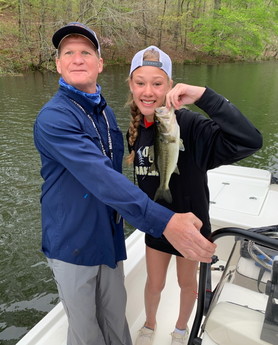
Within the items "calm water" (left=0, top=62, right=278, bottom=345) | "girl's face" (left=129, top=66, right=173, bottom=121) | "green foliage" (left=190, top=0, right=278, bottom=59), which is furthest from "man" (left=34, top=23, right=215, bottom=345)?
"green foliage" (left=190, top=0, right=278, bottom=59)

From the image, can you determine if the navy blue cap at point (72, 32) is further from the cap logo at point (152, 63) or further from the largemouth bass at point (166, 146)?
the largemouth bass at point (166, 146)

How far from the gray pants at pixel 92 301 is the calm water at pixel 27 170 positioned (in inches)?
90.2

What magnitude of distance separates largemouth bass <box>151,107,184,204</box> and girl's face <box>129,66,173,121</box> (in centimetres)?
18

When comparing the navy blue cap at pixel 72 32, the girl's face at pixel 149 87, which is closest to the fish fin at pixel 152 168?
the girl's face at pixel 149 87

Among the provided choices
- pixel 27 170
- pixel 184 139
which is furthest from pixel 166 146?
pixel 27 170

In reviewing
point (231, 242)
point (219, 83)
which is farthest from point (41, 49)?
point (231, 242)

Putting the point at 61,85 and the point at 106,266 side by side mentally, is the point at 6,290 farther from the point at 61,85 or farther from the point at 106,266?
the point at 61,85

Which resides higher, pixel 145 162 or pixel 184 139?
pixel 184 139

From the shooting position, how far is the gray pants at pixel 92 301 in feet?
6.00

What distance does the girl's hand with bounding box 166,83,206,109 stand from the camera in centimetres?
173

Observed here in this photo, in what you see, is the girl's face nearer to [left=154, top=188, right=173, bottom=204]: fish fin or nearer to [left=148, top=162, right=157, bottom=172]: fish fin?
[left=148, top=162, right=157, bottom=172]: fish fin

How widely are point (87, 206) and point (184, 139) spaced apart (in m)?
0.77

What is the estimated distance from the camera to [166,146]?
1.86 m

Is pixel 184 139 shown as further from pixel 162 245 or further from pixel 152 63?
pixel 162 245
